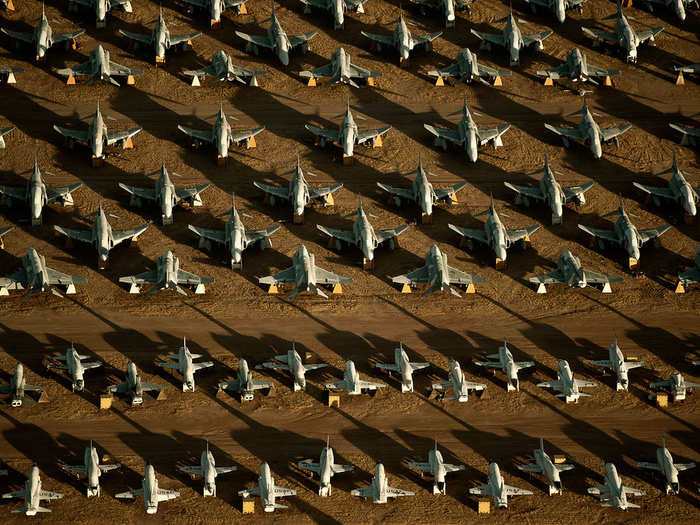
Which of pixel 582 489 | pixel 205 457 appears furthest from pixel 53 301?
pixel 582 489

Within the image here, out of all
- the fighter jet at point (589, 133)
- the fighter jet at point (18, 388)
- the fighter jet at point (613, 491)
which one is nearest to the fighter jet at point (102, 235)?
the fighter jet at point (18, 388)

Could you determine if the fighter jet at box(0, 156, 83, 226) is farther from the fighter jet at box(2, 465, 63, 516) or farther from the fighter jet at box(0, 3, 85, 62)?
the fighter jet at box(2, 465, 63, 516)

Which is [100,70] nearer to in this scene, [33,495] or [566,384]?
[33,495]

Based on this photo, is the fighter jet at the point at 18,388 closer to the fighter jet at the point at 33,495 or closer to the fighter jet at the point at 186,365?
the fighter jet at the point at 33,495

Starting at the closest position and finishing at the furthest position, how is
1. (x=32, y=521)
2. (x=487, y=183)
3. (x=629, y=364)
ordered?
(x=32, y=521) < (x=629, y=364) < (x=487, y=183)

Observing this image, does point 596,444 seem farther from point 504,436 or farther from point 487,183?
point 487,183
